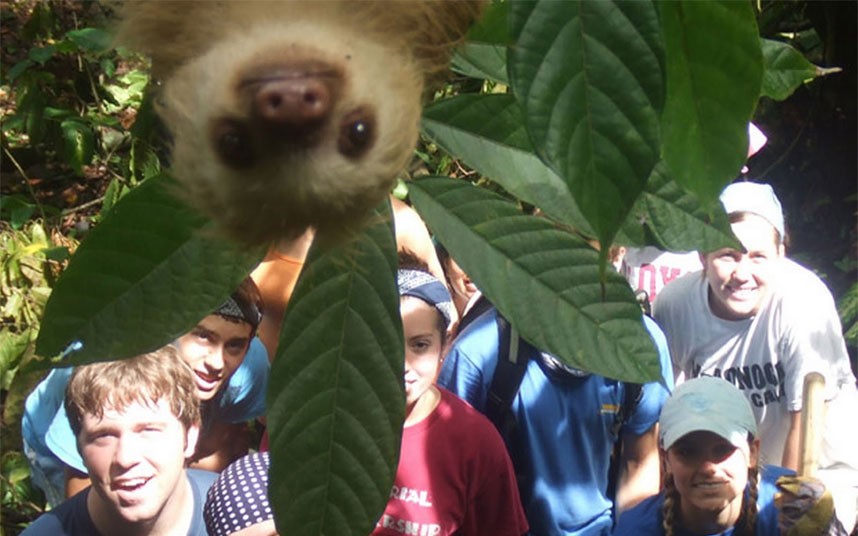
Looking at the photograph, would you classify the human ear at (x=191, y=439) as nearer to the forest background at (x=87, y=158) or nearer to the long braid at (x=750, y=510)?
the forest background at (x=87, y=158)

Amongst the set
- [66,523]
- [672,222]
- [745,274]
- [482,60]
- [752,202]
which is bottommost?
[66,523]

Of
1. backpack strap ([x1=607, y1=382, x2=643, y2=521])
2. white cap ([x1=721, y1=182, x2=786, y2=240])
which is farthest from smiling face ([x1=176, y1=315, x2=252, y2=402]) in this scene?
white cap ([x1=721, y1=182, x2=786, y2=240])

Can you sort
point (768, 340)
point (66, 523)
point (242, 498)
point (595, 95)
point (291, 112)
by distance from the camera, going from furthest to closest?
point (768, 340)
point (66, 523)
point (242, 498)
point (291, 112)
point (595, 95)

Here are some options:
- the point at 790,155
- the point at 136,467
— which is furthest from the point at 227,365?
the point at 790,155

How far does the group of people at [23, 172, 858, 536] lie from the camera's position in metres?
1.47

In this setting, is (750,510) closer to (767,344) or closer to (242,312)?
(767,344)

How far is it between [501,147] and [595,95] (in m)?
0.20

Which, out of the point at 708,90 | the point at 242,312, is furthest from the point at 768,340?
the point at 708,90

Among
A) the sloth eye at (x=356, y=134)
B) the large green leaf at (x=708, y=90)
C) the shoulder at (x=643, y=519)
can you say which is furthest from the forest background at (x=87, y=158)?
the large green leaf at (x=708, y=90)

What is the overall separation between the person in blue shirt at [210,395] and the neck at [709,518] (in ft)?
2.28

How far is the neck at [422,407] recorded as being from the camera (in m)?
1.59

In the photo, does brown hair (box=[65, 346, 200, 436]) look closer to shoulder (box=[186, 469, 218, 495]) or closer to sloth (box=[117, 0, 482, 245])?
shoulder (box=[186, 469, 218, 495])

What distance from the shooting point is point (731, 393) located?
1.77m

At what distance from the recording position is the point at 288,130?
66 centimetres
